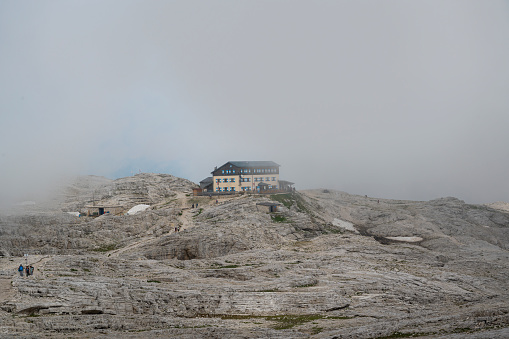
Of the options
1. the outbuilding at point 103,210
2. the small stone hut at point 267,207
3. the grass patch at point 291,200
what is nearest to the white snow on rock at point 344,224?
the grass patch at point 291,200

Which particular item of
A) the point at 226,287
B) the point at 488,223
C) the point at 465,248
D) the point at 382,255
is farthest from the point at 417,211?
the point at 226,287

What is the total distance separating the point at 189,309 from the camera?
49.8 meters

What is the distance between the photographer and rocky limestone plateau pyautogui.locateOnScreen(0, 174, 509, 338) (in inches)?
1588

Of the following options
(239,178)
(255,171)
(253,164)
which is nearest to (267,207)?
(239,178)

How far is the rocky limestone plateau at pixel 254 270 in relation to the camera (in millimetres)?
40344

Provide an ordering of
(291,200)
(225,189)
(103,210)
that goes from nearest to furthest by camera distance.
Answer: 1. (103,210)
2. (291,200)
3. (225,189)

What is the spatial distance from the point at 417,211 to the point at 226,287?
89334 millimetres

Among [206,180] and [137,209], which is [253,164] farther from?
[137,209]

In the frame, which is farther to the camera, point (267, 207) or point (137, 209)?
point (137, 209)

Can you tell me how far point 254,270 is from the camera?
6519 centimetres

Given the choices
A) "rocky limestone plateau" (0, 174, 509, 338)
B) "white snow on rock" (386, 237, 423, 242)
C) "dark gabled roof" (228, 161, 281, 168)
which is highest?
"dark gabled roof" (228, 161, 281, 168)

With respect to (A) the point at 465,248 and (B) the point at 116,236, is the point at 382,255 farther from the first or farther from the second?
(B) the point at 116,236

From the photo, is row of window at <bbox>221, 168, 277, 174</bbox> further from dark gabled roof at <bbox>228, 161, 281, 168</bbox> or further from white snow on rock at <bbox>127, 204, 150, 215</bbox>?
white snow on rock at <bbox>127, 204, 150, 215</bbox>

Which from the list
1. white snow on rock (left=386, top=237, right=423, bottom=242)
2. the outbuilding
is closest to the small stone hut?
white snow on rock (left=386, top=237, right=423, bottom=242)
